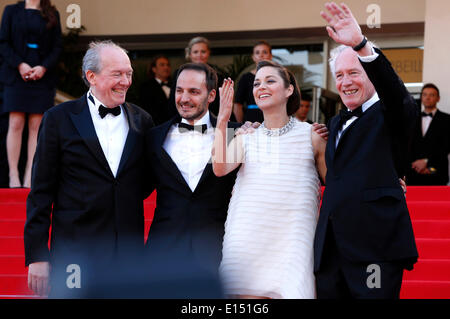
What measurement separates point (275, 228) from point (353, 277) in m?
0.53

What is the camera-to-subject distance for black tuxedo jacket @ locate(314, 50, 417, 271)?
3.26 meters

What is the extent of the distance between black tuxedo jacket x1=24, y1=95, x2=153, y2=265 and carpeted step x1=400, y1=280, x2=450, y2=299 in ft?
7.49

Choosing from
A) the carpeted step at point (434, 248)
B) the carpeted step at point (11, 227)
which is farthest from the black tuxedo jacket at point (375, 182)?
the carpeted step at point (11, 227)

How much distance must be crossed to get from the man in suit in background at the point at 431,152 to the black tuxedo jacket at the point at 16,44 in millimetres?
4495

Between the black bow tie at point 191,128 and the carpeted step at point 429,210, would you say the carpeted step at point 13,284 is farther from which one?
the carpeted step at point 429,210

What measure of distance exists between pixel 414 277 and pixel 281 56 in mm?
7791

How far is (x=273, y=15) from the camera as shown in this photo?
37.3 ft

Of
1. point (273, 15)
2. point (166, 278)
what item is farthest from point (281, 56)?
point (166, 278)

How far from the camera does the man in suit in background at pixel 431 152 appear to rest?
8.57 metres

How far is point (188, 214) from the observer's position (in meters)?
3.76

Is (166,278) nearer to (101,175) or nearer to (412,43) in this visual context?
(101,175)

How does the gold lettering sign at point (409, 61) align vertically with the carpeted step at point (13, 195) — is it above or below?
above

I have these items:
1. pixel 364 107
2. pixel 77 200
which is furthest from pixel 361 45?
pixel 77 200

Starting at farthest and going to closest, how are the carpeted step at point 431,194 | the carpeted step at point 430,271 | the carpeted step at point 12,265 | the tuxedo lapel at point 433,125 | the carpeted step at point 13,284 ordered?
the tuxedo lapel at point 433,125, the carpeted step at point 431,194, the carpeted step at point 12,265, the carpeted step at point 13,284, the carpeted step at point 430,271
